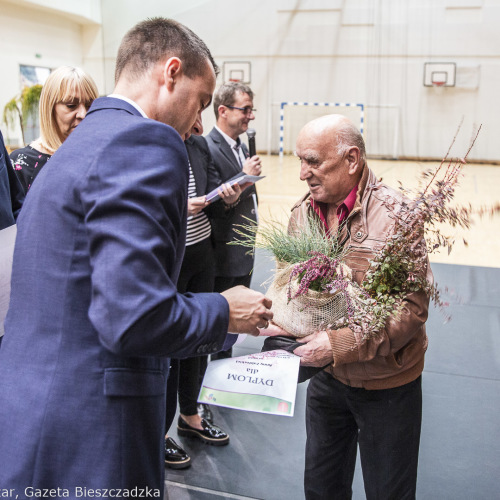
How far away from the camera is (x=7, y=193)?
183 cm

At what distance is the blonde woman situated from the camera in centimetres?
263

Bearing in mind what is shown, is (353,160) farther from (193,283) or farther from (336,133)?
(193,283)

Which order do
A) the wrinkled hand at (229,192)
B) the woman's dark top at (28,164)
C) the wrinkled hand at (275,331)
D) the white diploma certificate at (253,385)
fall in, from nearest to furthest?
the white diploma certificate at (253,385), the wrinkled hand at (275,331), the woman's dark top at (28,164), the wrinkled hand at (229,192)

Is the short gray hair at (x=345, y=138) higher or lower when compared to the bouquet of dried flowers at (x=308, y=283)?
higher

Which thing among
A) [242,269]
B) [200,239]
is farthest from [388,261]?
[242,269]

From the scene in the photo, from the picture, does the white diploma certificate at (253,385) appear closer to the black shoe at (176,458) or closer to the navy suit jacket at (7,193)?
the navy suit jacket at (7,193)

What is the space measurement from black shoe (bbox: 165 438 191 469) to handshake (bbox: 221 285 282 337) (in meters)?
1.75

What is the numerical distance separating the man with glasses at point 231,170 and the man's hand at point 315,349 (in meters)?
1.71

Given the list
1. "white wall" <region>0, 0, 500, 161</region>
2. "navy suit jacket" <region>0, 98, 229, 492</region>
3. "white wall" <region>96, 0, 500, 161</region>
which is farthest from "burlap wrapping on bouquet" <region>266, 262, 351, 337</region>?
"white wall" <region>96, 0, 500, 161</region>

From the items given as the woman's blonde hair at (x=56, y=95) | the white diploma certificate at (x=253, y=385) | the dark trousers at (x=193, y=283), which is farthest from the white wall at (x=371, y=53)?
the white diploma certificate at (x=253, y=385)

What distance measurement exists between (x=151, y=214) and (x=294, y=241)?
0.73 metres

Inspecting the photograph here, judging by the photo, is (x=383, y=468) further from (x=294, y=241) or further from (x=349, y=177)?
(x=349, y=177)

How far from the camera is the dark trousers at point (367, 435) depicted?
1.76 metres

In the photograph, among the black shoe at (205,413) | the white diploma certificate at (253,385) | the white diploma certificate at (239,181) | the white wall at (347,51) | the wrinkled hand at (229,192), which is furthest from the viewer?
the white wall at (347,51)
